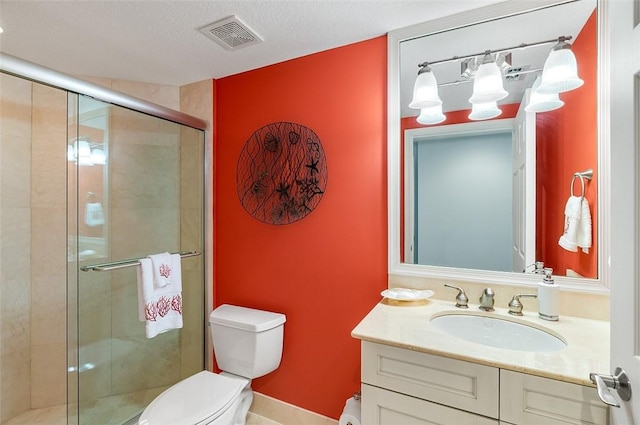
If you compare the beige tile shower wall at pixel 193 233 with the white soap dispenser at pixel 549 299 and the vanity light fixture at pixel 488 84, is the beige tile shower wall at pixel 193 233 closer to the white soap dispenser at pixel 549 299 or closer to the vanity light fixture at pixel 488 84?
the vanity light fixture at pixel 488 84

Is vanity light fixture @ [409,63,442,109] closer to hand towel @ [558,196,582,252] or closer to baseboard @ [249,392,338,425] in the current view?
hand towel @ [558,196,582,252]

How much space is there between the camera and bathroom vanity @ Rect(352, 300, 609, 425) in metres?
0.86

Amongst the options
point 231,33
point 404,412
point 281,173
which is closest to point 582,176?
point 404,412

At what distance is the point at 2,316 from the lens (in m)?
1.76

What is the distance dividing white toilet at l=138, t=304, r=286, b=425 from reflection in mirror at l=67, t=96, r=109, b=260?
81 centimetres

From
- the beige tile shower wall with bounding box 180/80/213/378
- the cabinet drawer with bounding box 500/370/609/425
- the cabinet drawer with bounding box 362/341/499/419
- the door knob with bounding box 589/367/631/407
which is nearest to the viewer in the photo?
the door knob with bounding box 589/367/631/407

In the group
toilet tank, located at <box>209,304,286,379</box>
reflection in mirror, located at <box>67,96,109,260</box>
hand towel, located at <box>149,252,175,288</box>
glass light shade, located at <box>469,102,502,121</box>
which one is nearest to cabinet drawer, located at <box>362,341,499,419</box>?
toilet tank, located at <box>209,304,286,379</box>

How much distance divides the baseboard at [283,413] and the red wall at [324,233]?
1.4 inches

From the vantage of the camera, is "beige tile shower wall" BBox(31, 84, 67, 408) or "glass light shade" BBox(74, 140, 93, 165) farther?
"beige tile shower wall" BBox(31, 84, 67, 408)

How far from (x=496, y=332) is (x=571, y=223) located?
556mm

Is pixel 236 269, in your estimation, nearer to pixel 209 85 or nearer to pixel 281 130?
pixel 281 130

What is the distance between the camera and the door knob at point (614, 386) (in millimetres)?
674

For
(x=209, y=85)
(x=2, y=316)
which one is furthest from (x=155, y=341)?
(x=209, y=85)

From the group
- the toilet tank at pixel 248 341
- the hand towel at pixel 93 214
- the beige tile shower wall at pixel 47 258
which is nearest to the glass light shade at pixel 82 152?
the hand towel at pixel 93 214
